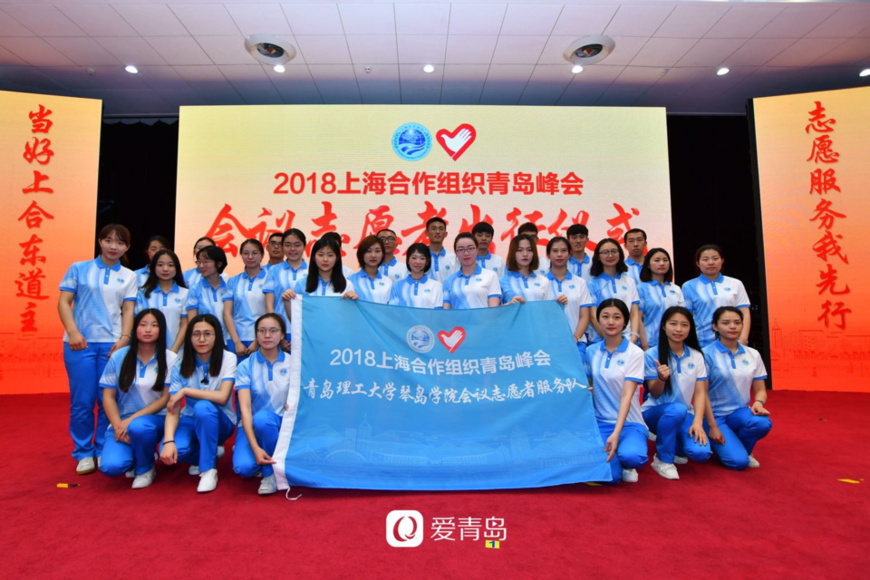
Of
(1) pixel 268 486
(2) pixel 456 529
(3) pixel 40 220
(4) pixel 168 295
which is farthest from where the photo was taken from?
(3) pixel 40 220

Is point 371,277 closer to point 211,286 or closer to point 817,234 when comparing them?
point 211,286

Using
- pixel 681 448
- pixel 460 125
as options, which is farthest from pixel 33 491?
pixel 460 125

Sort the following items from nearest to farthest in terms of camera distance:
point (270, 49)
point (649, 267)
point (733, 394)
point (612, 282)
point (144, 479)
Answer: point (144, 479)
point (733, 394)
point (612, 282)
point (649, 267)
point (270, 49)

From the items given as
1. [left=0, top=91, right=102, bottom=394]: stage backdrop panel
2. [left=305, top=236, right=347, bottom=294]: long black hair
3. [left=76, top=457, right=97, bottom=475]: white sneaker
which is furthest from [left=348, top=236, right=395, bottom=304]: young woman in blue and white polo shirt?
[left=0, top=91, right=102, bottom=394]: stage backdrop panel

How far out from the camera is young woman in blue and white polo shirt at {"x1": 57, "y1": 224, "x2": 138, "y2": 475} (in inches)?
113

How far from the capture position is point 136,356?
263 centimetres

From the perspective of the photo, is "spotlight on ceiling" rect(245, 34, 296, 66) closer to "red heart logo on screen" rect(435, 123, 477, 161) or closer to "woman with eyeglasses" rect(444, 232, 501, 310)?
"red heart logo on screen" rect(435, 123, 477, 161)

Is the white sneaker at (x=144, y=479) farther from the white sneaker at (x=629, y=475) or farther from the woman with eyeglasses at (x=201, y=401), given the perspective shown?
the white sneaker at (x=629, y=475)

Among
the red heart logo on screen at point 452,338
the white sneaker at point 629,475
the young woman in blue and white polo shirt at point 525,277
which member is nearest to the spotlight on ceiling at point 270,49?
the young woman in blue and white polo shirt at point 525,277

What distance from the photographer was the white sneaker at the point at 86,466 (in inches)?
107

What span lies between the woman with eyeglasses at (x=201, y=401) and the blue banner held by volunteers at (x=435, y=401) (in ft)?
1.29

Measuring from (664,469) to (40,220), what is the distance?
246 inches

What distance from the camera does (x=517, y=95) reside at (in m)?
6.10

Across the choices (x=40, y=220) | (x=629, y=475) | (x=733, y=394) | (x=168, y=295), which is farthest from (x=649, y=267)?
(x=40, y=220)
